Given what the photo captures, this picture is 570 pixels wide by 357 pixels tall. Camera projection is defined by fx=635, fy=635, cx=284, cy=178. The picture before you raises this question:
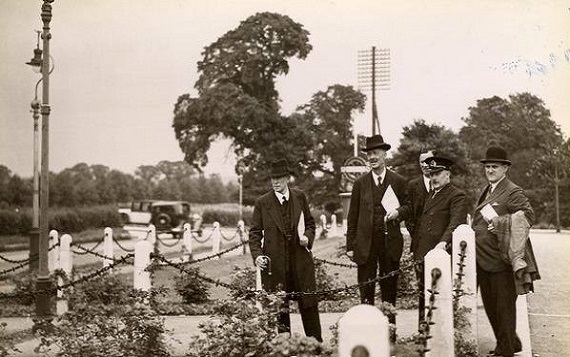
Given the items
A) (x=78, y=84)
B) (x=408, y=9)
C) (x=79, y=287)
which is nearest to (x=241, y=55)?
(x=78, y=84)

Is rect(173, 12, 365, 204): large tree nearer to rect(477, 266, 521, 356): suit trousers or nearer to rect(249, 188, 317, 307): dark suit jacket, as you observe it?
rect(249, 188, 317, 307): dark suit jacket

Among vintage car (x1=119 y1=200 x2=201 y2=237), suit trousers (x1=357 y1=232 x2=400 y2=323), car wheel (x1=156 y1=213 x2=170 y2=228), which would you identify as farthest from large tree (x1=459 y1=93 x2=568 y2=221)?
car wheel (x1=156 y1=213 x2=170 y2=228)

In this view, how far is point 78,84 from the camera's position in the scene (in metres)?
11.5

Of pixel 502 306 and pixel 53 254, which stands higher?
pixel 502 306

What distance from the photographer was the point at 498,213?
546cm

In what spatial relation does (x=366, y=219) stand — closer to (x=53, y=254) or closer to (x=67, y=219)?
(x=53, y=254)

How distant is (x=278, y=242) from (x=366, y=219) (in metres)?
0.93

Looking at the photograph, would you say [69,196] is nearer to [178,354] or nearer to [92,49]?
[92,49]

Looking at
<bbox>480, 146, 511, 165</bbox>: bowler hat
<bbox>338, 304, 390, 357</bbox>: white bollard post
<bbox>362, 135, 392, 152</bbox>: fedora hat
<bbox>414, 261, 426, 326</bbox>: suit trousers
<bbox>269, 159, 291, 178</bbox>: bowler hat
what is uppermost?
<bbox>362, 135, 392, 152</bbox>: fedora hat

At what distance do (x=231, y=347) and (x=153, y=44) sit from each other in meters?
6.22

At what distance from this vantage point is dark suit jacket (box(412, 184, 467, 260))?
5.79 metres

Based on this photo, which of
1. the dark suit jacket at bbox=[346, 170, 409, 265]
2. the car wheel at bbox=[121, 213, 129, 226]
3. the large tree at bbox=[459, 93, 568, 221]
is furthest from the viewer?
the car wheel at bbox=[121, 213, 129, 226]

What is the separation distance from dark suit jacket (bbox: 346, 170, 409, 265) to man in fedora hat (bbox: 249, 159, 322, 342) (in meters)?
0.55

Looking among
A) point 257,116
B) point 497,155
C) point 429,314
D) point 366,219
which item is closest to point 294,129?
point 257,116
